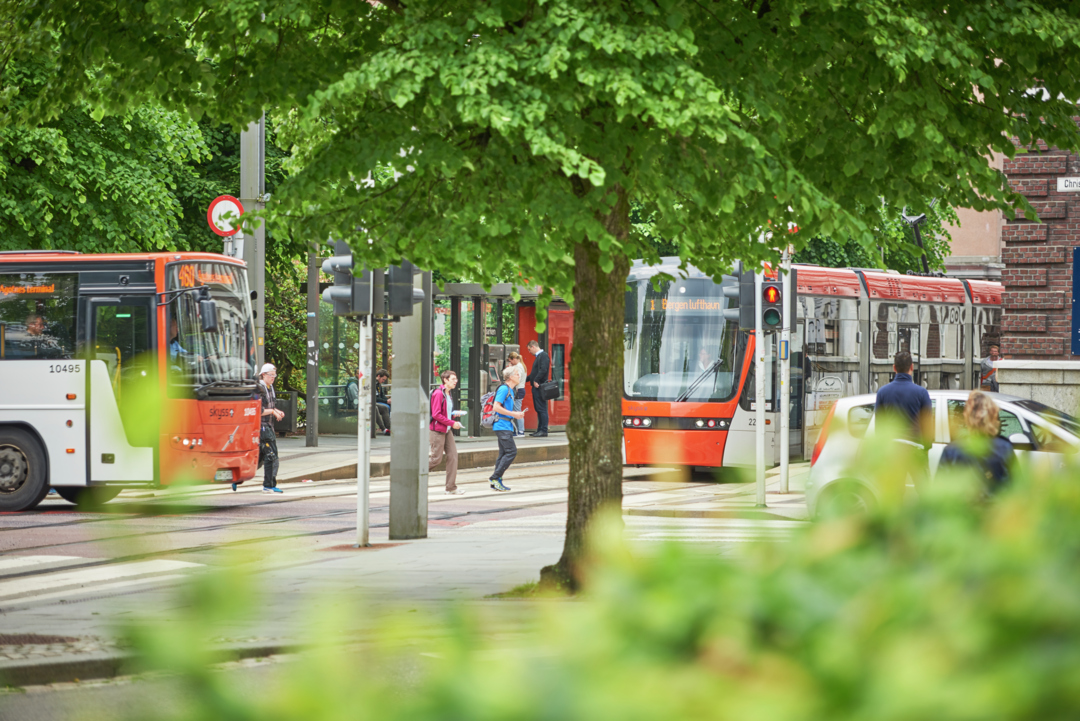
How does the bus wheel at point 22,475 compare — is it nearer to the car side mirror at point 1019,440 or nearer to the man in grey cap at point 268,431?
the man in grey cap at point 268,431

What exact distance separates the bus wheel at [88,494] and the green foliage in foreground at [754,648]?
→ 17.3 m

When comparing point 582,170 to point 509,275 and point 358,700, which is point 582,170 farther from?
point 358,700

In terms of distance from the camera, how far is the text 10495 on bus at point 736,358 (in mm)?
20969

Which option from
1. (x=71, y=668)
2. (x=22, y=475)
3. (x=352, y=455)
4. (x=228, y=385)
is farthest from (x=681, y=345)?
(x=71, y=668)

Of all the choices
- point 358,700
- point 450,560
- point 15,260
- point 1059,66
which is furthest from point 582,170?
point 15,260

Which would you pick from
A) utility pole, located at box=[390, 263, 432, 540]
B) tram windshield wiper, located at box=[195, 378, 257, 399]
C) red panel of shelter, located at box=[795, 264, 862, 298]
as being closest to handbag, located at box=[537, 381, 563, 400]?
red panel of shelter, located at box=[795, 264, 862, 298]

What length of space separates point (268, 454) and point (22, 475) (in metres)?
3.21

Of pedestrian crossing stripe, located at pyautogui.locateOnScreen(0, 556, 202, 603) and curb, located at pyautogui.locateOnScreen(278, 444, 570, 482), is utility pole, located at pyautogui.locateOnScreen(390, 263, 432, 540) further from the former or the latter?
curb, located at pyautogui.locateOnScreen(278, 444, 570, 482)

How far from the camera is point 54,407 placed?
55.4 ft

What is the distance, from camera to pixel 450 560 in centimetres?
1208

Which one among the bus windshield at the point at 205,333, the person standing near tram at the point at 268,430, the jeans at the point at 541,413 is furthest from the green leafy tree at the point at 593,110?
the jeans at the point at 541,413

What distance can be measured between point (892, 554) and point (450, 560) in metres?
10.6

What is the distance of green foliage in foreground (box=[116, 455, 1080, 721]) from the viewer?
1113 millimetres

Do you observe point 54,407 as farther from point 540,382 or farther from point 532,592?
point 540,382
